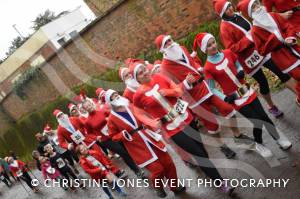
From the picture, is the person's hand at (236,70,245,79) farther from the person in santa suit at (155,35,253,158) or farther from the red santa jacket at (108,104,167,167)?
the red santa jacket at (108,104,167,167)

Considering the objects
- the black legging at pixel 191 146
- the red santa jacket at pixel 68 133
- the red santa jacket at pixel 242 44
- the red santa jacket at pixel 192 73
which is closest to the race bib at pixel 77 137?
the red santa jacket at pixel 68 133

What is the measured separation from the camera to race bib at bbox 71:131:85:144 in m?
11.6

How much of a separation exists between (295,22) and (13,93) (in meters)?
26.4

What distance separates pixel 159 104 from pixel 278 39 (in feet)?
6.38

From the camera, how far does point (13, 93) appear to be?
30422 mm

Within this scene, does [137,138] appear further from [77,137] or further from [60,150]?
[60,150]

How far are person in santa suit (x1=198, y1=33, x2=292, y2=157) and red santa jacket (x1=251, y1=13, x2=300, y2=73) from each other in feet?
1.67

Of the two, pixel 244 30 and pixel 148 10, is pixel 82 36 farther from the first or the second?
pixel 244 30

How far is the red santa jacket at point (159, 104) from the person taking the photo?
6.38 m

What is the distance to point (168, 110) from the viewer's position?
636 cm

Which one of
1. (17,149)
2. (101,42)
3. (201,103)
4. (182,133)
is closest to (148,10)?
(101,42)

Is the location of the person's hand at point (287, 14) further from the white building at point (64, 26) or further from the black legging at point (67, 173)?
the white building at point (64, 26)

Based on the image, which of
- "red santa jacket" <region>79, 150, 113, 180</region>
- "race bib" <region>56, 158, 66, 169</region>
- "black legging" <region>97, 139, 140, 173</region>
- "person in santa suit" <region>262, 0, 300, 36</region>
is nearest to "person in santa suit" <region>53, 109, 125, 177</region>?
"race bib" <region>56, 158, 66, 169</region>

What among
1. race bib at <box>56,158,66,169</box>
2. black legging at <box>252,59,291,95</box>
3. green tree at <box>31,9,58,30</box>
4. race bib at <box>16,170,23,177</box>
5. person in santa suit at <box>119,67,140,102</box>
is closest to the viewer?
black legging at <box>252,59,291,95</box>
